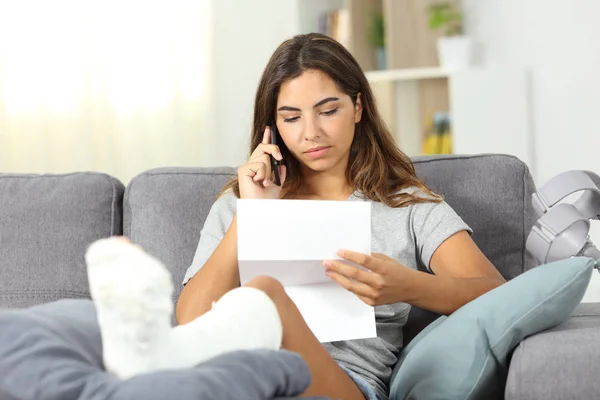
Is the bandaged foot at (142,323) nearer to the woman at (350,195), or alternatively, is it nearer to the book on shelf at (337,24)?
the woman at (350,195)

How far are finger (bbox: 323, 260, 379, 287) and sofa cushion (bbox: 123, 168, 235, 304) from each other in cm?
54

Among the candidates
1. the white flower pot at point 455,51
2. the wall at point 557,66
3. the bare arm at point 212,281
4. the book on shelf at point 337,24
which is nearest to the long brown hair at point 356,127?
the bare arm at point 212,281

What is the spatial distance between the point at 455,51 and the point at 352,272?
290 cm

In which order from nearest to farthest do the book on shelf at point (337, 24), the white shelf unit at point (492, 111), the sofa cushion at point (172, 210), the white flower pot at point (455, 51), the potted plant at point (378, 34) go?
the sofa cushion at point (172, 210)
the white shelf unit at point (492, 111)
the white flower pot at point (455, 51)
the book on shelf at point (337, 24)
the potted plant at point (378, 34)

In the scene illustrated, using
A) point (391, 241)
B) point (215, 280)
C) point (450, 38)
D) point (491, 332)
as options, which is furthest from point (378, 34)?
point (491, 332)

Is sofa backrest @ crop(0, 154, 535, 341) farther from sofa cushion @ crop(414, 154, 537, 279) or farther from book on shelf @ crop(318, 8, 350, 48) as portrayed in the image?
book on shelf @ crop(318, 8, 350, 48)

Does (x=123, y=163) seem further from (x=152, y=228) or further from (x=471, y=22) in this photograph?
(x=152, y=228)

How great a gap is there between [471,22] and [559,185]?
297cm

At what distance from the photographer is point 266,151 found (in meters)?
2.07

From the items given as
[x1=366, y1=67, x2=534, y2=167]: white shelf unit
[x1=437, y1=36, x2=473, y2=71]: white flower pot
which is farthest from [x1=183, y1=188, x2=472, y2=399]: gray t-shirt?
[x1=437, y1=36, x2=473, y2=71]: white flower pot

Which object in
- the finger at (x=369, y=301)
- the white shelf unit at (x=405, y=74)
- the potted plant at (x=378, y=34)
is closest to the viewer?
the finger at (x=369, y=301)

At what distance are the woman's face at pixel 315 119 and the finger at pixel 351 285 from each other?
410 mm

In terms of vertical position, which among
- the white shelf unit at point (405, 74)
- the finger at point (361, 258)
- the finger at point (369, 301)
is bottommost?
the finger at point (369, 301)

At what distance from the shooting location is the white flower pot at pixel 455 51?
436 centimetres
